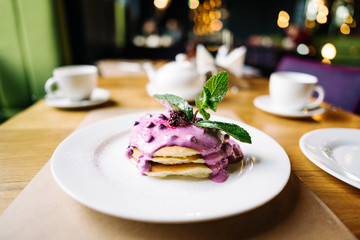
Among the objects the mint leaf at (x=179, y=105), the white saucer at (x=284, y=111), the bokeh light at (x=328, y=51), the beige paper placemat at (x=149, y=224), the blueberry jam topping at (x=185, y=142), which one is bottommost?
the bokeh light at (x=328, y=51)

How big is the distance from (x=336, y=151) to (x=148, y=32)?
8732 mm

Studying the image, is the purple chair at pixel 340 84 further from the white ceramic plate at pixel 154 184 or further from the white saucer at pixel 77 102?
the white saucer at pixel 77 102

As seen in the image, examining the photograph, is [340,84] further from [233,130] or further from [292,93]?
[233,130]

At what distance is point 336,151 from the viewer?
0.61 metres

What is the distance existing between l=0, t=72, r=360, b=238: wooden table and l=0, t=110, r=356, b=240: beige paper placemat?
0.04 metres

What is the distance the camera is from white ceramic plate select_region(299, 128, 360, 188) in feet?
1.62

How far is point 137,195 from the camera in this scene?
0.40 metres

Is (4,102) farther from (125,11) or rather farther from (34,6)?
(125,11)

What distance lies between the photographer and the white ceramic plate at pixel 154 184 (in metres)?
0.35

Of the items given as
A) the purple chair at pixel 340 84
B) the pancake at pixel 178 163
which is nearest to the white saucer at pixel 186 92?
the pancake at pixel 178 163

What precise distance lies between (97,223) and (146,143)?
0.63 feet

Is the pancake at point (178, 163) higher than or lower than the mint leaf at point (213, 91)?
lower

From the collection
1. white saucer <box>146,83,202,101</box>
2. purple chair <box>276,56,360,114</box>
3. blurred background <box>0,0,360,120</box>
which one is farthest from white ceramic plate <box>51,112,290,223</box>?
blurred background <box>0,0,360,120</box>

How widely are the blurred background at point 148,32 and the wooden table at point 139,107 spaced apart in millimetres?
756
